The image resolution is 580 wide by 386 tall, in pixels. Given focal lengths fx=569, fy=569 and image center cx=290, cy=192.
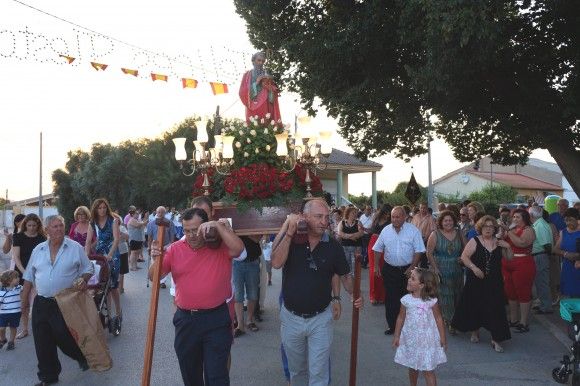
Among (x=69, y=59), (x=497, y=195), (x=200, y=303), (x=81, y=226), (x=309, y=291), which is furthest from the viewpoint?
(x=497, y=195)

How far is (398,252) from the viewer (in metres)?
7.95

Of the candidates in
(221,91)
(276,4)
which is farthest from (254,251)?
(276,4)

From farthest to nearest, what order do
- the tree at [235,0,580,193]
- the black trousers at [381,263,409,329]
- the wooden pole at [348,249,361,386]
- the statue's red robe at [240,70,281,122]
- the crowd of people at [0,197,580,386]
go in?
the tree at [235,0,580,193] < the black trousers at [381,263,409,329] < the statue's red robe at [240,70,281,122] < the wooden pole at [348,249,361,386] < the crowd of people at [0,197,580,386]

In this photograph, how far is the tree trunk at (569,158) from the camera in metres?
11.7

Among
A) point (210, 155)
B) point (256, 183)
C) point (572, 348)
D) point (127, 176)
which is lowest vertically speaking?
point (572, 348)

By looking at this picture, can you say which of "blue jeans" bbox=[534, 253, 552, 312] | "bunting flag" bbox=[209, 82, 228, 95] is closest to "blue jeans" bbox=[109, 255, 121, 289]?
"bunting flag" bbox=[209, 82, 228, 95]

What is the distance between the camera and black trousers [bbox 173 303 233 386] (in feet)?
14.5

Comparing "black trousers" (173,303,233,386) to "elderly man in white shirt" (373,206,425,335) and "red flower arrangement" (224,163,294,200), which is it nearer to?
"red flower arrangement" (224,163,294,200)

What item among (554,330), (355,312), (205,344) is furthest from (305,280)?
(554,330)

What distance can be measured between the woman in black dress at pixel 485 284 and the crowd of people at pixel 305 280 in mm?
14

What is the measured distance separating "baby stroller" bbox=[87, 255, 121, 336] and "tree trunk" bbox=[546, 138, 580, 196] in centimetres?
899

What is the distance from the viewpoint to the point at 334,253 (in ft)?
15.9

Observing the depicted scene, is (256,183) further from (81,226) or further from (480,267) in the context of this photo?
(81,226)

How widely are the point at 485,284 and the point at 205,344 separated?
15.3 feet
